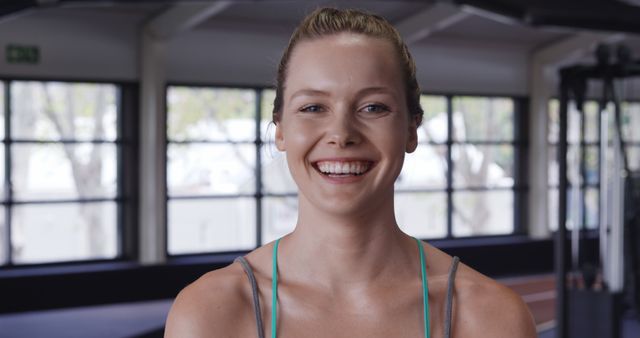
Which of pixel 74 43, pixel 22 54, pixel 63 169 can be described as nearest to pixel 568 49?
pixel 74 43

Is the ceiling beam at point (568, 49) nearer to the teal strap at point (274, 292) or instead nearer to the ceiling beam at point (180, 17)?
the ceiling beam at point (180, 17)

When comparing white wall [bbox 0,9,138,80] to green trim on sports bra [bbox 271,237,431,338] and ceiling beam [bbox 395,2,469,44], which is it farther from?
green trim on sports bra [bbox 271,237,431,338]

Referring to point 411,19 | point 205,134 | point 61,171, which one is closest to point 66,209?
point 61,171

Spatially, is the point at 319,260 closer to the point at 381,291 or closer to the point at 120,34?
the point at 381,291

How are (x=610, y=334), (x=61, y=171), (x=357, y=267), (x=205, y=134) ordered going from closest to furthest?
(x=357, y=267)
(x=610, y=334)
(x=61, y=171)
(x=205, y=134)

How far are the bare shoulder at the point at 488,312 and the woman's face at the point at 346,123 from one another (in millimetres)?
179

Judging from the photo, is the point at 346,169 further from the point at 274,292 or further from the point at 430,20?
the point at 430,20

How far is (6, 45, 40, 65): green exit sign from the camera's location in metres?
7.07

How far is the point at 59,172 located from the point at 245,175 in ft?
6.04

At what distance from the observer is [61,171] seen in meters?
7.53

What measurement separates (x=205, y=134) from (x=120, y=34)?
1.26m

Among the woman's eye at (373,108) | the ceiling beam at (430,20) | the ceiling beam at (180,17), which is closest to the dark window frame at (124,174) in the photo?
the ceiling beam at (180,17)

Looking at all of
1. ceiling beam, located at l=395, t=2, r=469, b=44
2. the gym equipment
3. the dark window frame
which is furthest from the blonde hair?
ceiling beam, located at l=395, t=2, r=469, b=44

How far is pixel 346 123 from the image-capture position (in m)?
0.95
